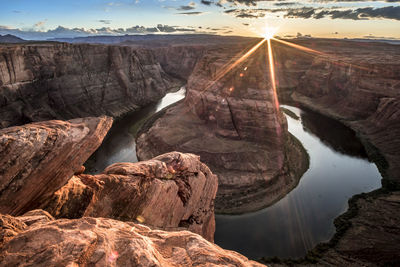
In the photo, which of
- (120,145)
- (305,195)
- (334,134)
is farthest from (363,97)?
(120,145)

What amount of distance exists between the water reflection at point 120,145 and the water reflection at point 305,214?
23478mm

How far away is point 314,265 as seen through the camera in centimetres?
2144

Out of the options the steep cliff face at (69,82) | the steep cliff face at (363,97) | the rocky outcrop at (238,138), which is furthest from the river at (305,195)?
the steep cliff face at (69,82)

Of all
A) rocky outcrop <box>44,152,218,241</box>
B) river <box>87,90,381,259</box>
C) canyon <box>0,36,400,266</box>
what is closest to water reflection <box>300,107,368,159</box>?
river <box>87,90,381,259</box>

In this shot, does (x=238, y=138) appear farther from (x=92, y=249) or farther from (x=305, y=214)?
(x=92, y=249)

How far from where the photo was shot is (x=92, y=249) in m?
6.26

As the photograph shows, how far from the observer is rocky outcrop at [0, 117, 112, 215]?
8.12 meters

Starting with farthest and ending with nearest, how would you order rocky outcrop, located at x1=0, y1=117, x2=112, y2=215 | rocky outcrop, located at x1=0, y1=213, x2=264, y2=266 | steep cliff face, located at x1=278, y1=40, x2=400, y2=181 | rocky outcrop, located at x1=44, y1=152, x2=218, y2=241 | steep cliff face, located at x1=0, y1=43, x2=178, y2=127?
1. steep cliff face, located at x1=278, y1=40, x2=400, y2=181
2. steep cliff face, located at x1=0, y1=43, x2=178, y2=127
3. rocky outcrop, located at x1=44, y1=152, x2=218, y2=241
4. rocky outcrop, located at x1=0, y1=117, x2=112, y2=215
5. rocky outcrop, located at x1=0, y1=213, x2=264, y2=266

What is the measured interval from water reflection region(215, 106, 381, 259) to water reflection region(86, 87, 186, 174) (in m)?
23.5

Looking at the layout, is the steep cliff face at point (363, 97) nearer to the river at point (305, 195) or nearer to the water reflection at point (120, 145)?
the river at point (305, 195)

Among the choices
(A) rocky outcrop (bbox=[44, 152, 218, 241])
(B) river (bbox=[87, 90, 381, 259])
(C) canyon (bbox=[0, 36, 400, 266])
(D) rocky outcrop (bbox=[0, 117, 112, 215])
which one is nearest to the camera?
(D) rocky outcrop (bbox=[0, 117, 112, 215])

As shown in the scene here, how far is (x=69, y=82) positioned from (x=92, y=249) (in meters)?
60.3

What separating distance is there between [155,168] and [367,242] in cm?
2455

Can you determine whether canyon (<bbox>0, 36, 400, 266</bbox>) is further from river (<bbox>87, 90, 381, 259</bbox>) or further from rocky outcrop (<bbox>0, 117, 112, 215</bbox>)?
river (<bbox>87, 90, 381, 259</bbox>)
